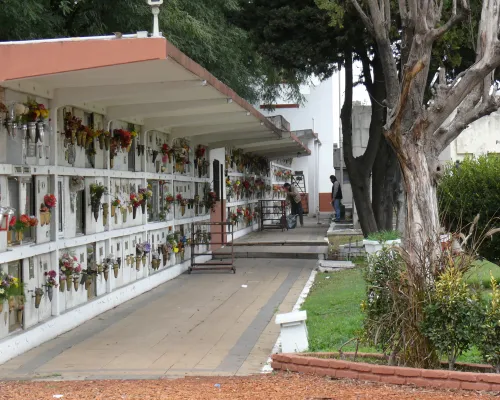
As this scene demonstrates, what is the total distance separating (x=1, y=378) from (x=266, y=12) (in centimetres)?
1028

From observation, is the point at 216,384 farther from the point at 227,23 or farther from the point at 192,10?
the point at 227,23

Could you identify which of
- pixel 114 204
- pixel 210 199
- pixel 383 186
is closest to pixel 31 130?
pixel 114 204

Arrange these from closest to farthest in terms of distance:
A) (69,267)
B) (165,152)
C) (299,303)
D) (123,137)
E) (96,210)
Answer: (69,267)
(96,210)
(123,137)
(299,303)
(165,152)

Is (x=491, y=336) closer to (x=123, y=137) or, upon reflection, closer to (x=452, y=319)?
(x=452, y=319)

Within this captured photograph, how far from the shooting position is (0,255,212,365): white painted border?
8.19 meters

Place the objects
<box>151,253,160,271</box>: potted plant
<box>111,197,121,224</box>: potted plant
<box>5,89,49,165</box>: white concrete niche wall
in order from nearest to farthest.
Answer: <box>5,89,49,165</box>: white concrete niche wall < <box>111,197,121,224</box>: potted plant < <box>151,253,160,271</box>: potted plant

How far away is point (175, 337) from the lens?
30.7 ft

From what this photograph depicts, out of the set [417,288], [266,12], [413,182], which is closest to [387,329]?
[417,288]

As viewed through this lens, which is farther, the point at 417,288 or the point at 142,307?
the point at 142,307

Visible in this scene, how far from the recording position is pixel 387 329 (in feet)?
23.4

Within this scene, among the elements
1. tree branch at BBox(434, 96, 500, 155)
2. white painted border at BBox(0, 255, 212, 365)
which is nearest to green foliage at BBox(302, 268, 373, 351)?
tree branch at BBox(434, 96, 500, 155)

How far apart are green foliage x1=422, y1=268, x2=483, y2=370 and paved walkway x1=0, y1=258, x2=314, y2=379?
1773 millimetres

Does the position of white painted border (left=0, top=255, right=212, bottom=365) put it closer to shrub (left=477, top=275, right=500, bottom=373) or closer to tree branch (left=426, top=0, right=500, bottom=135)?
shrub (left=477, top=275, right=500, bottom=373)

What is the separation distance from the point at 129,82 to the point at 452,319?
4693 millimetres
